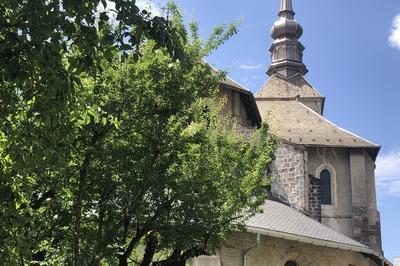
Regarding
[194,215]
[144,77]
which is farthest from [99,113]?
[194,215]

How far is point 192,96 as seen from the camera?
7.85 metres

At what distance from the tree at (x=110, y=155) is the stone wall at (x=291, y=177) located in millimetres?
15330

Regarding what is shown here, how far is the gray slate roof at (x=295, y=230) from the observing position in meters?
14.6

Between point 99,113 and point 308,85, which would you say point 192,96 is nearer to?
point 99,113

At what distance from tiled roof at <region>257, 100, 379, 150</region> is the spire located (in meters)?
11.3

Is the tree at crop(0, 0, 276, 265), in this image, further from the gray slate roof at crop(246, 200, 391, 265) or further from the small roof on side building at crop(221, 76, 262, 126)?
the small roof on side building at crop(221, 76, 262, 126)

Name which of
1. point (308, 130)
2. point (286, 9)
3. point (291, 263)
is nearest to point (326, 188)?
point (308, 130)

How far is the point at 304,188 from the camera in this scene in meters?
24.9

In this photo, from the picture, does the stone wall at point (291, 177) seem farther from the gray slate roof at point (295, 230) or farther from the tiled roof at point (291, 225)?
the gray slate roof at point (295, 230)

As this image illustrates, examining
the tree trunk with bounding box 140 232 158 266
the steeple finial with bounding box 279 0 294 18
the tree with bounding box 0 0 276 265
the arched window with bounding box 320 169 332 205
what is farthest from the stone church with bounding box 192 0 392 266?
the steeple finial with bounding box 279 0 294 18

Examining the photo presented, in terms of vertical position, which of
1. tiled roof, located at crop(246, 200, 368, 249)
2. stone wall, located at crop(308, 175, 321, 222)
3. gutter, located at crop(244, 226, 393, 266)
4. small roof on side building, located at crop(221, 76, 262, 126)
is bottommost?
gutter, located at crop(244, 226, 393, 266)

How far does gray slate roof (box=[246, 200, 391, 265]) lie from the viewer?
1459 cm

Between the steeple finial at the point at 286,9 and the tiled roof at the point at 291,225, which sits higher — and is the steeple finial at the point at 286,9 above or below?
above

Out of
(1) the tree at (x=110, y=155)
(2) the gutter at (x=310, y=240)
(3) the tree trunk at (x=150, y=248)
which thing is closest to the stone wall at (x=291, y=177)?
(2) the gutter at (x=310, y=240)
